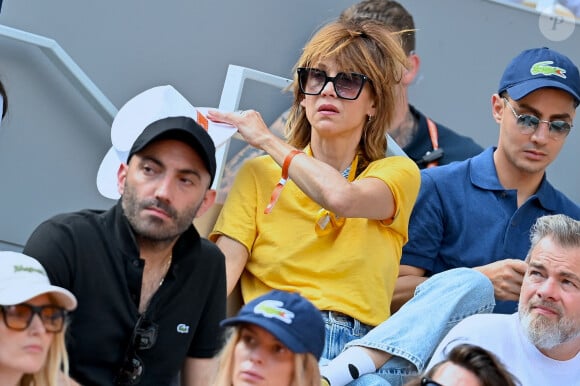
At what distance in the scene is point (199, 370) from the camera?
3.44 metres

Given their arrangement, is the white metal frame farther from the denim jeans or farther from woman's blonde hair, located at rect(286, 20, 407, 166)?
the denim jeans

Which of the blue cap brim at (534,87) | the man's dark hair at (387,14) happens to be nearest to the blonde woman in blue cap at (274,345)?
the blue cap brim at (534,87)

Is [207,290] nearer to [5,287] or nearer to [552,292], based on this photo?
[5,287]

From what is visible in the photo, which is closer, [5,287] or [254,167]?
[5,287]

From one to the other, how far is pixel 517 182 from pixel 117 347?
1.92 m

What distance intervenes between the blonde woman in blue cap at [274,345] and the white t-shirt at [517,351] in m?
0.75

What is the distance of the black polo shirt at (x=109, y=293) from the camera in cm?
312

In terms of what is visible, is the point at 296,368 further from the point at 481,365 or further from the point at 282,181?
the point at 282,181

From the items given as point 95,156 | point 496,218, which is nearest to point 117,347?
point 496,218

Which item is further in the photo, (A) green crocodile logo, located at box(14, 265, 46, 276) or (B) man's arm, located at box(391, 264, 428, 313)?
(B) man's arm, located at box(391, 264, 428, 313)

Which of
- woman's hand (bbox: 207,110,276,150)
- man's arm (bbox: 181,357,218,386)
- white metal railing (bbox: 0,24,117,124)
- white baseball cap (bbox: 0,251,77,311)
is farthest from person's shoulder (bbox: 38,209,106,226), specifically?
white metal railing (bbox: 0,24,117,124)

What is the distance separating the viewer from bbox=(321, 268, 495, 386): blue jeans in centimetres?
361

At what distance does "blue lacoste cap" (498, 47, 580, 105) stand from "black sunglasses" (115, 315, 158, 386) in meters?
1.84

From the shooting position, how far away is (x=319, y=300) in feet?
12.4
